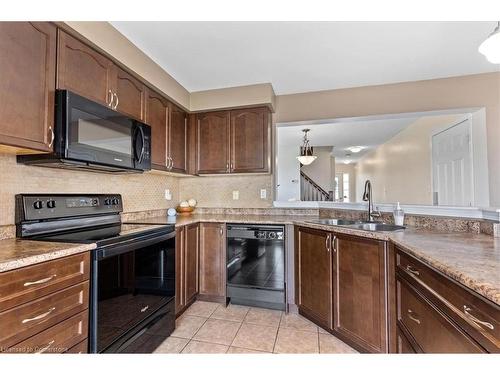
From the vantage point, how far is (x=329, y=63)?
7.36 feet

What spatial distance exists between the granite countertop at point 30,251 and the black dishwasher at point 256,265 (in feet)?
4.55

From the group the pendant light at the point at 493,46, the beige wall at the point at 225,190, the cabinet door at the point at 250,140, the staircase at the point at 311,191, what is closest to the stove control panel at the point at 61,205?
the beige wall at the point at 225,190

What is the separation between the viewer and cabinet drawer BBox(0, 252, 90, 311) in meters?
0.87

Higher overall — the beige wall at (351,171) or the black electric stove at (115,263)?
the beige wall at (351,171)

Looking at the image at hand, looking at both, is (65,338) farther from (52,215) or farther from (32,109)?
(32,109)

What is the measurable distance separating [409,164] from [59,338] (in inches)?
197

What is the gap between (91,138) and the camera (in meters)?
1.50

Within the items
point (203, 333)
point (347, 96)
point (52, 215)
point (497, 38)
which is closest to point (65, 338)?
point (52, 215)

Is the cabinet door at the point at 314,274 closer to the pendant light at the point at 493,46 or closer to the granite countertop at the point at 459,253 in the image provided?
the granite countertop at the point at 459,253

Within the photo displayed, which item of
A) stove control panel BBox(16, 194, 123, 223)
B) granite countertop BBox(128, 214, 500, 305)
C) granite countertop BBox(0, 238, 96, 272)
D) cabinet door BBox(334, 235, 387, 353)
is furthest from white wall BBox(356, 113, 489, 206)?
stove control panel BBox(16, 194, 123, 223)

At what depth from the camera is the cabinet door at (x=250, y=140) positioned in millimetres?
2660

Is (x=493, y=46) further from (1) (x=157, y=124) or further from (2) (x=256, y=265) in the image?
(1) (x=157, y=124)

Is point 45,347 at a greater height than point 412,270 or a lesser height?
lesser

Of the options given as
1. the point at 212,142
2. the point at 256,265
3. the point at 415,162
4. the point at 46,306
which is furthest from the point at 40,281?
the point at 415,162
